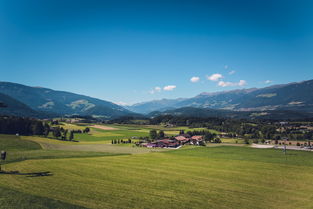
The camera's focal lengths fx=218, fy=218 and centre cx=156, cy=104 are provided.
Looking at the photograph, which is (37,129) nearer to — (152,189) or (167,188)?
(152,189)

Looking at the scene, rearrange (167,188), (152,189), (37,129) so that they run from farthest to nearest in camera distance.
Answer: (37,129)
(167,188)
(152,189)

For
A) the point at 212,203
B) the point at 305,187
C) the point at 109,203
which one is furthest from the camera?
the point at 305,187

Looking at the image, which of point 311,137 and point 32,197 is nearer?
point 32,197

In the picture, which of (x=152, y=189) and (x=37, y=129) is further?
(x=37, y=129)

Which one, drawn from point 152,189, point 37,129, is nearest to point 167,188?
point 152,189

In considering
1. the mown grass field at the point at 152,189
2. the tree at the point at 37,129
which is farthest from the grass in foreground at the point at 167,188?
the tree at the point at 37,129

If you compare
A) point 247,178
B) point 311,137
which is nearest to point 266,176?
point 247,178

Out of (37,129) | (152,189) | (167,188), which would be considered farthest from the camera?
(37,129)

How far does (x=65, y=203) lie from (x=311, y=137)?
161 m

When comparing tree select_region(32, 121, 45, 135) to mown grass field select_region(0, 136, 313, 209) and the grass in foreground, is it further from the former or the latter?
the grass in foreground

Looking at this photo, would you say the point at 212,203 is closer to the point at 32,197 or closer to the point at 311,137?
the point at 32,197

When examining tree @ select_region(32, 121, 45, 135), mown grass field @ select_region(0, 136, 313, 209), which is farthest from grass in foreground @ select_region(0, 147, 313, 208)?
tree @ select_region(32, 121, 45, 135)

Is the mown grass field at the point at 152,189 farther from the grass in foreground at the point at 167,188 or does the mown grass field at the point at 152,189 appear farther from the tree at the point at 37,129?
the tree at the point at 37,129

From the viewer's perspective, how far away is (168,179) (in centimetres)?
3969
